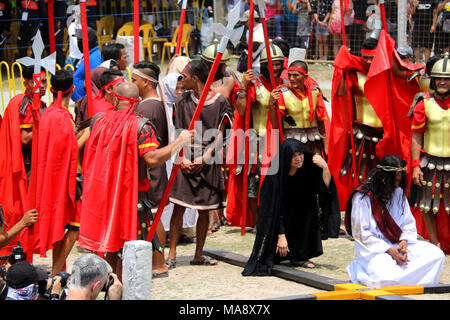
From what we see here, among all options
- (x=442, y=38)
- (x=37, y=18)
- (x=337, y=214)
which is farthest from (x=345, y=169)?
(x=37, y=18)

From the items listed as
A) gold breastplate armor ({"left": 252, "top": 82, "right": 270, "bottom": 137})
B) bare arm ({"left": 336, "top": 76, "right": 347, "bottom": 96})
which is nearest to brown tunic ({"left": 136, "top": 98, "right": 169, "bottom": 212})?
gold breastplate armor ({"left": 252, "top": 82, "right": 270, "bottom": 137})

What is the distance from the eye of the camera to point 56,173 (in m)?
6.55

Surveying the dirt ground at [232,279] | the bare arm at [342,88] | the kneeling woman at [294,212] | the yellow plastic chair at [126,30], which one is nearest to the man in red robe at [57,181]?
the dirt ground at [232,279]

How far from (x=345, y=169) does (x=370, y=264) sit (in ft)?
7.23

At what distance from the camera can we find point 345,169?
337 inches

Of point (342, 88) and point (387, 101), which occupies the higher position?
point (342, 88)

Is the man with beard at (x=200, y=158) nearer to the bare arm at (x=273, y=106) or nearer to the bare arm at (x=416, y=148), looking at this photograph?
the bare arm at (x=273, y=106)

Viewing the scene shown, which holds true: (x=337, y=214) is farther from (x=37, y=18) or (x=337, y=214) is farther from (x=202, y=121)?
(x=37, y=18)

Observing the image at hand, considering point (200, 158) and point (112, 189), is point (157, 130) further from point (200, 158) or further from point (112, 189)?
point (112, 189)

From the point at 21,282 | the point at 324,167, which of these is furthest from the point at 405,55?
the point at 21,282

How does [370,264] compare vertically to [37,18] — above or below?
below

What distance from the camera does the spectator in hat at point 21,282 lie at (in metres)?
4.71

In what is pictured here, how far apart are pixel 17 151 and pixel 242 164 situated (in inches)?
89.0

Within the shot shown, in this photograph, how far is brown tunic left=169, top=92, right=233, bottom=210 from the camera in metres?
7.10
